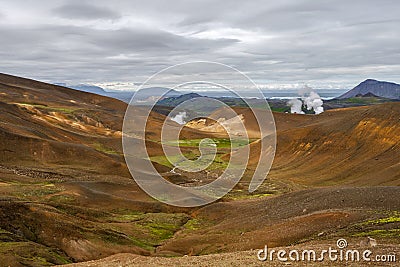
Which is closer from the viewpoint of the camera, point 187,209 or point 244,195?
point 187,209

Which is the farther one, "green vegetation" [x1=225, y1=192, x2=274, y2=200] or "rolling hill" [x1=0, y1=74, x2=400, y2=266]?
"green vegetation" [x1=225, y1=192, x2=274, y2=200]

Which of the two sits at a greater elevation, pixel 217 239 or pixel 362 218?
pixel 362 218

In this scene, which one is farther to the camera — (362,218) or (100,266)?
(362,218)

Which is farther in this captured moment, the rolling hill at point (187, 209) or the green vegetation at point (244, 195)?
the green vegetation at point (244, 195)

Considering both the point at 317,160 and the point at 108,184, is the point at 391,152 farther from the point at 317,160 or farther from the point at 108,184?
the point at 108,184

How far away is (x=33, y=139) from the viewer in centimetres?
7988

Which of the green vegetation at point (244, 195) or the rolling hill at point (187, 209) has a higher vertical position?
the rolling hill at point (187, 209)

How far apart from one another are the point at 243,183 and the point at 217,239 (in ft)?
155

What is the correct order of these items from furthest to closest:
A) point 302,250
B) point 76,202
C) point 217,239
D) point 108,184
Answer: point 108,184, point 76,202, point 217,239, point 302,250

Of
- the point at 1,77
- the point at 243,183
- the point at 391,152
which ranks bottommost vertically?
the point at 243,183

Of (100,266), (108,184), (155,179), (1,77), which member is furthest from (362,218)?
(1,77)

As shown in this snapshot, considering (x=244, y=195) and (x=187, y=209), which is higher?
(x=187, y=209)

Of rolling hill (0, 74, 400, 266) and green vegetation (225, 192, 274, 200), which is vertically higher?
rolling hill (0, 74, 400, 266)

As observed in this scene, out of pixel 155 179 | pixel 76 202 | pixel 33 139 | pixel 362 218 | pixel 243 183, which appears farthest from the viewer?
pixel 243 183
